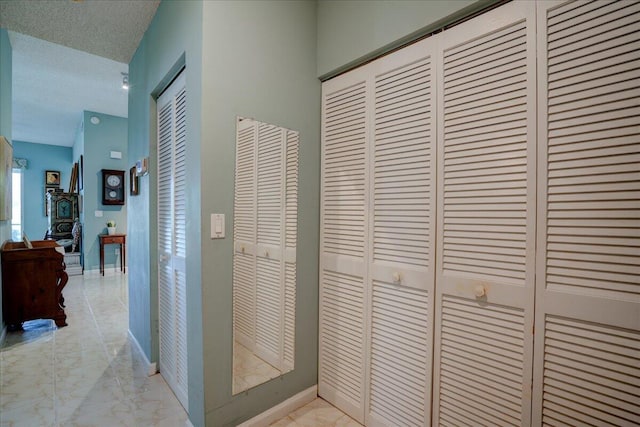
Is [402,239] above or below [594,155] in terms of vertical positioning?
below

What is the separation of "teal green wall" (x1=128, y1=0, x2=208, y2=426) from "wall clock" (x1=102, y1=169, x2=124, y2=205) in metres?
3.58

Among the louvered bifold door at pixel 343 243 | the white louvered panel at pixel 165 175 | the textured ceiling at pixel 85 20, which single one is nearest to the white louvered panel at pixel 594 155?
the louvered bifold door at pixel 343 243

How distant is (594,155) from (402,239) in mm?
784

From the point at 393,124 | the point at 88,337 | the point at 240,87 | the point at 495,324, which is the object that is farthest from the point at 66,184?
the point at 495,324

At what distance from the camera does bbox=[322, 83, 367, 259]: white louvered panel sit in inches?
66.1

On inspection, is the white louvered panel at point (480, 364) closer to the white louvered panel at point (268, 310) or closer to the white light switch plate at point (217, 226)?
the white louvered panel at point (268, 310)

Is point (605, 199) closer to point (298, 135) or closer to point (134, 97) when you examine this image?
point (298, 135)

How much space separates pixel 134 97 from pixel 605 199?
3.18 meters

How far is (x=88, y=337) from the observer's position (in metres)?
2.82

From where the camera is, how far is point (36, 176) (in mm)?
7391

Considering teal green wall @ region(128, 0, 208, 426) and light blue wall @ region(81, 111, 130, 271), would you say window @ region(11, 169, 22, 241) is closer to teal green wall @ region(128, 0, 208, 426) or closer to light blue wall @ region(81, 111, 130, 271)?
light blue wall @ region(81, 111, 130, 271)

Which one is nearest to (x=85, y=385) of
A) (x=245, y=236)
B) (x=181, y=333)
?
(x=181, y=333)

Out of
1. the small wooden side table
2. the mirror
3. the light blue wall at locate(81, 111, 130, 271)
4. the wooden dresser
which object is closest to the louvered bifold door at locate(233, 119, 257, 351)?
the mirror

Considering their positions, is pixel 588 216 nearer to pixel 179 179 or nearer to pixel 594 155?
pixel 594 155
